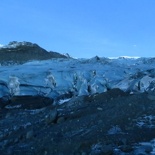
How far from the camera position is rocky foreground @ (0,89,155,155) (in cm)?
671

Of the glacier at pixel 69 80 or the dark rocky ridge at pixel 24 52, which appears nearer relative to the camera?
the glacier at pixel 69 80

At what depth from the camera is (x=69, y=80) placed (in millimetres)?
15164

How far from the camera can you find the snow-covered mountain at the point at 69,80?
1398 centimetres

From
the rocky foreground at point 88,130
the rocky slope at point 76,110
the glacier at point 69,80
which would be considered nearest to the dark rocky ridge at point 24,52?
the rocky slope at point 76,110

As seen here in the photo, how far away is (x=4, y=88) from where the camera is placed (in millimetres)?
14266

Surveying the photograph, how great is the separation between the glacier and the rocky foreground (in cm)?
318

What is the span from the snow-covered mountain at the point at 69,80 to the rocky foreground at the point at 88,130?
3191 mm

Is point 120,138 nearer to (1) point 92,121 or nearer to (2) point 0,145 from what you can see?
(1) point 92,121

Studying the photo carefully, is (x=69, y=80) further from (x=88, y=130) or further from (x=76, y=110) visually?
(x=88, y=130)

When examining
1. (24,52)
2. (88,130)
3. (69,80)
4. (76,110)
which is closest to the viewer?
(88,130)

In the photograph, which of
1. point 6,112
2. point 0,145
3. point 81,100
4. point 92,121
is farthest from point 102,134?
point 6,112

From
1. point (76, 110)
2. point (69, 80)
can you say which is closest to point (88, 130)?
point (76, 110)

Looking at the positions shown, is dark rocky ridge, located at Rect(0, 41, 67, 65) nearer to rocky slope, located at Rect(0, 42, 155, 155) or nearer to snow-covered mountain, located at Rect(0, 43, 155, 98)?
rocky slope, located at Rect(0, 42, 155, 155)

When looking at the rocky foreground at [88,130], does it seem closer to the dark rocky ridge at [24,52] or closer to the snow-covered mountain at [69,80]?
the snow-covered mountain at [69,80]
